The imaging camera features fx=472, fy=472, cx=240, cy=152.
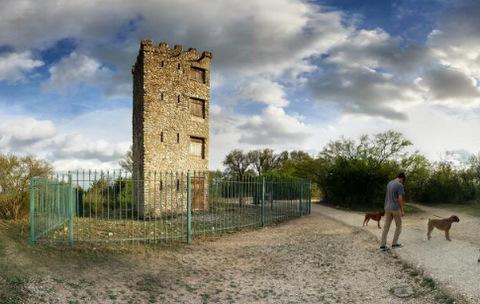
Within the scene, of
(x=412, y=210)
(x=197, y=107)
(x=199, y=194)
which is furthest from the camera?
(x=197, y=107)

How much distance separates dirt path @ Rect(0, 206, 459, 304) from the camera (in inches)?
352

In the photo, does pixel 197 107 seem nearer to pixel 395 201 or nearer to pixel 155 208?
pixel 155 208

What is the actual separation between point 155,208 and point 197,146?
1202cm

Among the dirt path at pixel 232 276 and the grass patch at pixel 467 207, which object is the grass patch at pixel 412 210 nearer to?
the grass patch at pixel 467 207

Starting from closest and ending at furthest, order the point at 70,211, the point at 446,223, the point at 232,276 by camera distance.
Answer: the point at 232,276, the point at 70,211, the point at 446,223

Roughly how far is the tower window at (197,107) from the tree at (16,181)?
11.0 meters

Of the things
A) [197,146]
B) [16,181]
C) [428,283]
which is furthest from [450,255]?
[197,146]

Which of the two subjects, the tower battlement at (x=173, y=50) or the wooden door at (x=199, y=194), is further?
the tower battlement at (x=173, y=50)

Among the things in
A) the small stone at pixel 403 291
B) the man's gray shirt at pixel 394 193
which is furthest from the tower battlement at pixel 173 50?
the small stone at pixel 403 291

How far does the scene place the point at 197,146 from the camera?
27.2m

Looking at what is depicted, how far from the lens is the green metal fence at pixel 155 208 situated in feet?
40.6

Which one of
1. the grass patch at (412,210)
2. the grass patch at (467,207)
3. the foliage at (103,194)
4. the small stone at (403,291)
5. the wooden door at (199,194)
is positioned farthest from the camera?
the grass patch at (412,210)

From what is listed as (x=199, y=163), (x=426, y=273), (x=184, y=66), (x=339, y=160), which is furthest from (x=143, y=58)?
(x=426, y=273)

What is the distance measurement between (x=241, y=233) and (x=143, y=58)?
1315 centimetres
